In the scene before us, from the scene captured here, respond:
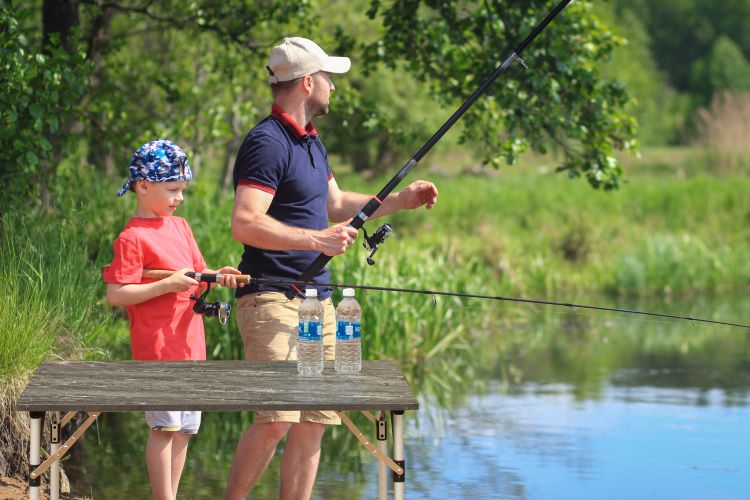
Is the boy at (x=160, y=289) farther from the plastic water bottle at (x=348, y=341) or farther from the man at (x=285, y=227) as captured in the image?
the plastic water bottle at (x=348, y=341)

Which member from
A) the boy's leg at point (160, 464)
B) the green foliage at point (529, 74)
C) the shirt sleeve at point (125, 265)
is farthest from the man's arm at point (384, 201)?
the green foliage at point (529, 74)

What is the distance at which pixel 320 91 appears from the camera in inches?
198

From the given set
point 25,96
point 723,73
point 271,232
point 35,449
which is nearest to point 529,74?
point 25,96

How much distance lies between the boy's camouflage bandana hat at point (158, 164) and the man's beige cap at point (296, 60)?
17.7 inches

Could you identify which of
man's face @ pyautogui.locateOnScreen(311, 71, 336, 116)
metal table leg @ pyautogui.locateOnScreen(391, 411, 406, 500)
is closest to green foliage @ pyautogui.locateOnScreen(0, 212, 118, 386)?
man's face @ pyautogui.locateOnScreen(311, 71, 336, 116)

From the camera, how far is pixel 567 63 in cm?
846

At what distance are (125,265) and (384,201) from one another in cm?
108

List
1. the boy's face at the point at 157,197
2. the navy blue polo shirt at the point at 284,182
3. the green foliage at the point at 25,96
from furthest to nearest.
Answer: the green foliage at the point at 25,96 < the boy's face at the point at 157,197 < the navy blue polo shirt at the point at 284,182

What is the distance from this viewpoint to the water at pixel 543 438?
6.63 m

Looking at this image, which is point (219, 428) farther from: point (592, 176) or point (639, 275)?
point (639, 275)

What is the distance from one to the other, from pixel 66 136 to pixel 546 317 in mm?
6603

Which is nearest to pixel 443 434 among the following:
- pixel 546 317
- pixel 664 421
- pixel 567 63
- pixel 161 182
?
pixel 664 421

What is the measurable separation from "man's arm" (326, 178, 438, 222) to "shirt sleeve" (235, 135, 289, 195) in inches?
22.0

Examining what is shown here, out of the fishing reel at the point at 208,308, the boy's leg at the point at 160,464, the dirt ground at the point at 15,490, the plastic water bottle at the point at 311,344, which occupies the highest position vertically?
the fishing reel at the point at 208,308
